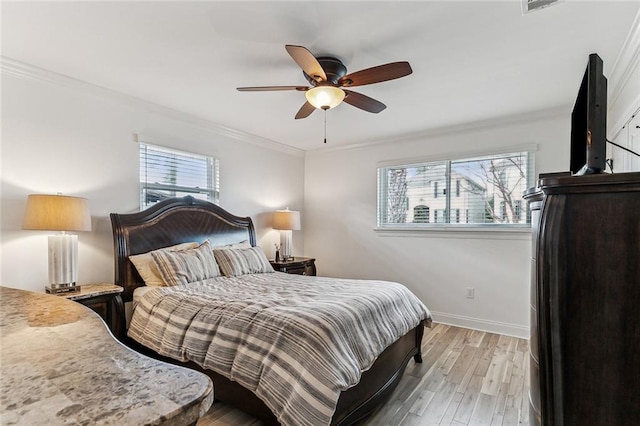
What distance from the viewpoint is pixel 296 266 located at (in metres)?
4.45

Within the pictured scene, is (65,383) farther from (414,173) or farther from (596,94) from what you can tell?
(414,173)

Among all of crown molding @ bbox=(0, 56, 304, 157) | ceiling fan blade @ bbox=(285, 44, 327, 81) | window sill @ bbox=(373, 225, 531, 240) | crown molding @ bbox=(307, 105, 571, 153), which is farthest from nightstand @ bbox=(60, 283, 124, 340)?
A: crown molding @ bbox=(307, 105, 571, 153)

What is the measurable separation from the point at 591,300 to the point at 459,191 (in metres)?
3.35

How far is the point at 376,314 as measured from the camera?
230 cm

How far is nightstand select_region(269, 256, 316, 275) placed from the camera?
4.30m

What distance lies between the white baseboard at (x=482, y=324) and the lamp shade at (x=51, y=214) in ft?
13.4

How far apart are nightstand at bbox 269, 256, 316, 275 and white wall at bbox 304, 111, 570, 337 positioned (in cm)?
62

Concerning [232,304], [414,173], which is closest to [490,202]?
[414,173]

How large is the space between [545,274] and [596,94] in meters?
0.66

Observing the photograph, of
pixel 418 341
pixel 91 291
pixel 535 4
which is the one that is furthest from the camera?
pixel 418 341

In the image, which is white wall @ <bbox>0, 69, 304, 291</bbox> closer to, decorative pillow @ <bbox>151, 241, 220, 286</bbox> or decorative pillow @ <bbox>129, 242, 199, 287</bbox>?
decorative pillow @ <bbox>129, 242, 199, 287</bbox>

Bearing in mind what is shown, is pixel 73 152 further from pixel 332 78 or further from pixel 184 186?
pixel 332 78

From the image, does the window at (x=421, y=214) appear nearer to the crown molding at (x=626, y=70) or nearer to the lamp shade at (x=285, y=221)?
the lamp shade at (x=285, y=221)

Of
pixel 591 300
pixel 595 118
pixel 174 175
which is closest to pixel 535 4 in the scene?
pixel 595 118
